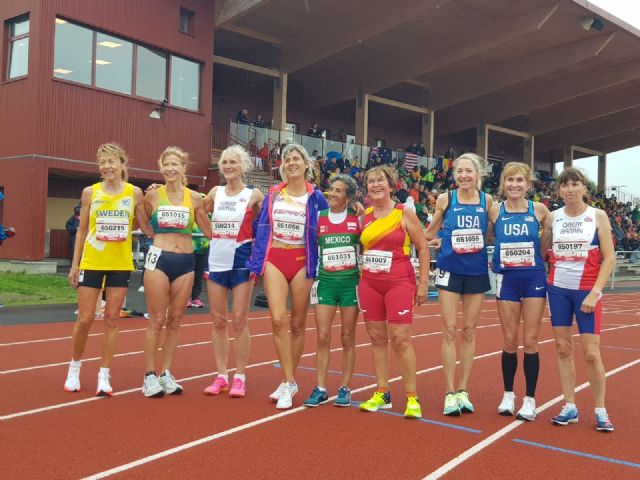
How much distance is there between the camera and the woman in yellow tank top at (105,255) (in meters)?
5.15

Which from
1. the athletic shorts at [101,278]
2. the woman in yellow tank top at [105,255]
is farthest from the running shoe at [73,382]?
the athletic shorts at [101,278]

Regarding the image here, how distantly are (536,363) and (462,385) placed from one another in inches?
22.6

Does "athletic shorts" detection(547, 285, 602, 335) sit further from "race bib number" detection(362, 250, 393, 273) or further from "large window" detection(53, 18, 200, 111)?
"large window" detection(53, 18, 200, 111)

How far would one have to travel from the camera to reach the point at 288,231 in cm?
489

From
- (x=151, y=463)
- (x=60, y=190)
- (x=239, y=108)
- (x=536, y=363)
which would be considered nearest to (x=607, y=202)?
(x=239, y=108)

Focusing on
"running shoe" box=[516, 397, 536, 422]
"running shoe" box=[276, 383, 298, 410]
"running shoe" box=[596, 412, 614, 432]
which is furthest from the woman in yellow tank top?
"running shoe" box=[596, 412, 614, 432]

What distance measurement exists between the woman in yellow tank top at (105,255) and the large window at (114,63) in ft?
44.0

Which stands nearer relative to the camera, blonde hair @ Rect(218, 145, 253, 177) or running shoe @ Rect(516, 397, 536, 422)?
running shoe @ Rect(516, 397, 536, 422)

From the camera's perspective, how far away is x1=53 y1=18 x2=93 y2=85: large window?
54.1 ft

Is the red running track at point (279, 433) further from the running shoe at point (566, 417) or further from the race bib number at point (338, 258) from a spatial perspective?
the race bib number at point (338, 258)

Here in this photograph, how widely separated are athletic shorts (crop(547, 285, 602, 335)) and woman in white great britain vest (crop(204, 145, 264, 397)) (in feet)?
7.63

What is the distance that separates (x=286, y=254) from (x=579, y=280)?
2130 mm

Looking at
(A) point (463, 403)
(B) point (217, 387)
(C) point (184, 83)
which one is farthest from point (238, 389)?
(C) point (184, 83)

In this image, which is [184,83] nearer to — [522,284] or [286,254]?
[286,254]
